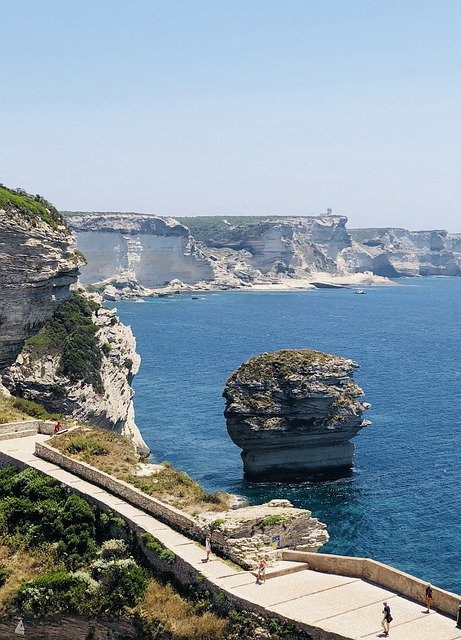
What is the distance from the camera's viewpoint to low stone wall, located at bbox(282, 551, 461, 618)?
22688 mm

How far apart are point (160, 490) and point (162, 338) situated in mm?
108791

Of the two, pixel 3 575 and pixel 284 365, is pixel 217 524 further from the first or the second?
pixel 284 365

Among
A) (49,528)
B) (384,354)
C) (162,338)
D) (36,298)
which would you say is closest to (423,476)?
(36,298)

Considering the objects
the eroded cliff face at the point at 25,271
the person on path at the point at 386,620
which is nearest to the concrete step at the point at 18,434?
the person on path at the point at 386,620

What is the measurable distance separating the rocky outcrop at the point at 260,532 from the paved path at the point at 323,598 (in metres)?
0.64

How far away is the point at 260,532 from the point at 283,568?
1.39m

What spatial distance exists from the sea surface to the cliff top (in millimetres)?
7210

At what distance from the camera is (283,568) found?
2522 centimetres

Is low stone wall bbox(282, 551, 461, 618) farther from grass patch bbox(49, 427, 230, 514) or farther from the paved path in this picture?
grass patch bbox(49, 427, 230, 514)

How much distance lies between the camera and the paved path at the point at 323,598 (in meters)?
21.4

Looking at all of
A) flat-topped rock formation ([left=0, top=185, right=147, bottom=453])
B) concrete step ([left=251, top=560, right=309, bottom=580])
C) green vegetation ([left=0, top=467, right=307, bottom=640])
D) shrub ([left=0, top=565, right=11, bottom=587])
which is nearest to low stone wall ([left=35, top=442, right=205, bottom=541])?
green vegetation ([left=0, top=467, right=307, bottom=640])

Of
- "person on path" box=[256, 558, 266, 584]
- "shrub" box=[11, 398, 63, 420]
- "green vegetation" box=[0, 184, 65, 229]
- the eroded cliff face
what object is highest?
"green vegetation" box=[0, 184, 65, 229]

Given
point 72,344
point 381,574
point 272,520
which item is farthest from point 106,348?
point 381,574

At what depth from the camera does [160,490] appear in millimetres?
29625
